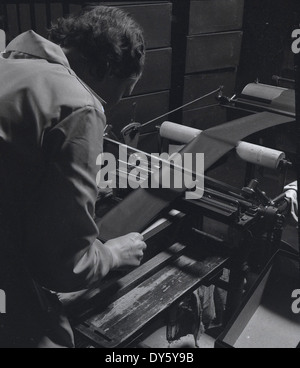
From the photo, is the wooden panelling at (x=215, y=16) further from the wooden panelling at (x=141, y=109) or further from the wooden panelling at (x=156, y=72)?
the wooden panelling at (x=141, y=109)

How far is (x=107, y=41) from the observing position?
1.23m

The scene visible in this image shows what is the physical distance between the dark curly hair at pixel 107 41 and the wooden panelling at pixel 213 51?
239 centimetres

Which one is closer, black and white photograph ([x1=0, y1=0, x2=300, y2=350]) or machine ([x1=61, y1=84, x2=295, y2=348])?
black and white photograph ([x1=0, y1=0, x2=300, y2=350])

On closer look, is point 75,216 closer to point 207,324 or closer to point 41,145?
point 41,145

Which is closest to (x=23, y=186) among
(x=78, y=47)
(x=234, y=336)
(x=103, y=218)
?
(x=78, y=47)

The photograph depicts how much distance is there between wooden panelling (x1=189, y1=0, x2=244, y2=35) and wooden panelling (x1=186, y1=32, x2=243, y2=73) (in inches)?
2.1

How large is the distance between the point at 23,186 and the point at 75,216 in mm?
138

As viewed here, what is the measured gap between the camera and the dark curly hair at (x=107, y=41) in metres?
1.23

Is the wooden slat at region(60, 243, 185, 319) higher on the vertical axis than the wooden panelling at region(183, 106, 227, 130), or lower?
higher

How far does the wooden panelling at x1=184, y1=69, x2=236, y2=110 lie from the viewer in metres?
3.73

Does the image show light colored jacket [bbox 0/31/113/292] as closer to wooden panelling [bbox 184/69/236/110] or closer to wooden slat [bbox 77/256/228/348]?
wooden slat [bbox 77/256/228/348]

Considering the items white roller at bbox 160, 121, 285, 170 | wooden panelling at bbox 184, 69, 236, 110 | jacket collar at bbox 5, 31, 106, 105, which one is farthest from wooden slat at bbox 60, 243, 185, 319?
wooden panelling at bbox 184, 69, 236, 110

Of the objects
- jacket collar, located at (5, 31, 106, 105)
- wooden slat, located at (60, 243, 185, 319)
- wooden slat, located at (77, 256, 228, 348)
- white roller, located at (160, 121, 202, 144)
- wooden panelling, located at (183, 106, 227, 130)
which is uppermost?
jacket collar, located at (5, 31, 106, 105)
